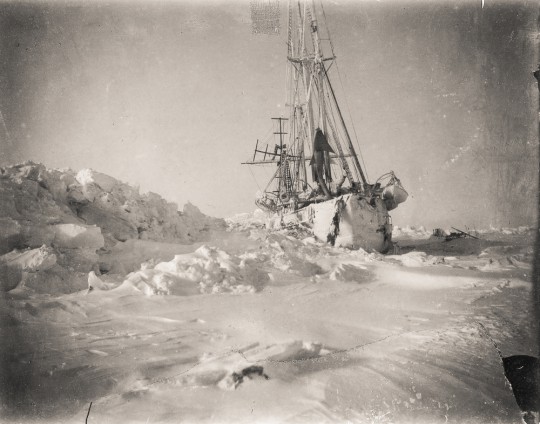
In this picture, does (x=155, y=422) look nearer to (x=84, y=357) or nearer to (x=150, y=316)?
(x=84, y=357)

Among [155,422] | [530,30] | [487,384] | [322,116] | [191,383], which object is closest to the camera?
[155,422]

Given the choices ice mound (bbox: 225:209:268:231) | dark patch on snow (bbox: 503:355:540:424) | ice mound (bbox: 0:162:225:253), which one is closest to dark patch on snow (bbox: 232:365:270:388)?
dark patch on snow (bbox: 503:355:540:424)

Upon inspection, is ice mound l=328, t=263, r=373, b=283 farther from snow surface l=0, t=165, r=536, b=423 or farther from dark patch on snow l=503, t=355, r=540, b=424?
dark patch on snow l=503, t=355, r=540, b=424

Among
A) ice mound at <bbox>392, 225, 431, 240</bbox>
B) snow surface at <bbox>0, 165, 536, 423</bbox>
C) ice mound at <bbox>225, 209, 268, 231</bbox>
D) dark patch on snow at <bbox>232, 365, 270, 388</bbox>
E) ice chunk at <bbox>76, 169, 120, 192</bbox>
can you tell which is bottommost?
ice mound at <bbox>392, 225, 431, 240</bbox>

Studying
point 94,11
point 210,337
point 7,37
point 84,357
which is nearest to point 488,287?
point 210,337

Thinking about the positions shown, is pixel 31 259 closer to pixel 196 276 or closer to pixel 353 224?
pixel 196 276

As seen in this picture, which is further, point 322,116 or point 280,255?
Answer: point 322,116

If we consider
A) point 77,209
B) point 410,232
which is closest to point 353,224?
point 77,209
